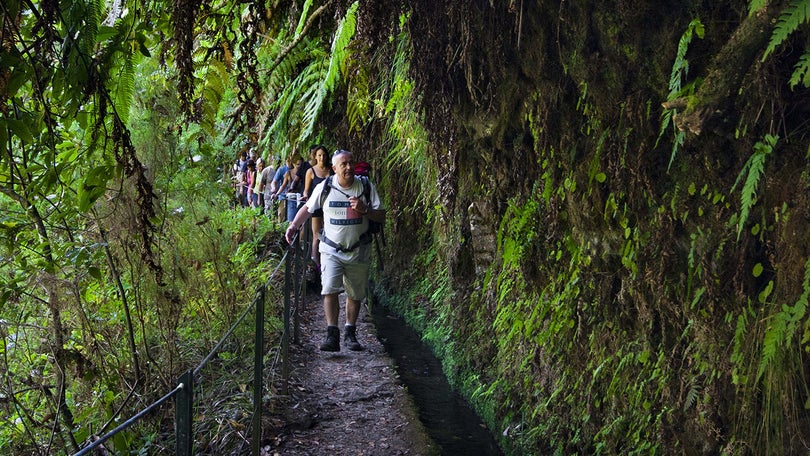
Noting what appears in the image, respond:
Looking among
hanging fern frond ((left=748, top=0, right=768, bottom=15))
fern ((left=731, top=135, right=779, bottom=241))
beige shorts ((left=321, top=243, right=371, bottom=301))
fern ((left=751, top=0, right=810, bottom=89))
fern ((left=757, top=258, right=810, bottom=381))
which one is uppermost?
hanging fern frond ((left=748, top=0, right=768, bottom=15))

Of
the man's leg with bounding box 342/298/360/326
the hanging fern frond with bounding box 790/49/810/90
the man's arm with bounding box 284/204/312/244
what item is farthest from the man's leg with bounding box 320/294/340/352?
the hanging fern frond with bounding box 790/49/810/90

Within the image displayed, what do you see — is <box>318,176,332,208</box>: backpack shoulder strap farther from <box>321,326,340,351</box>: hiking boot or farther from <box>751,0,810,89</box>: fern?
<box>751,0,810,89</box>: fern

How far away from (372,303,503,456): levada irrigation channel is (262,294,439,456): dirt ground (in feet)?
0.46

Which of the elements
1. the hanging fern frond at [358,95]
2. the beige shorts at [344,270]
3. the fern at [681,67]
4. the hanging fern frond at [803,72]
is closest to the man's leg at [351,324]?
the beige shorts at [344,270]

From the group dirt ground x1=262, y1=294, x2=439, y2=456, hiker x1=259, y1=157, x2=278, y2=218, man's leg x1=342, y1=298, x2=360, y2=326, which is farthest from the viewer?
hiker x1=259, y1=157, x2=278, y2=218

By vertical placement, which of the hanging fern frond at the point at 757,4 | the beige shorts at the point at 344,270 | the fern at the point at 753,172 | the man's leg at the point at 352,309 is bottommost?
the man's leg at the point at 352,309

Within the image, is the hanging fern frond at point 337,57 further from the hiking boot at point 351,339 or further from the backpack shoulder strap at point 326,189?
the hiking boot at point 351,339

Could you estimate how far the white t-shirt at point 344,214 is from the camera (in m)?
7.62

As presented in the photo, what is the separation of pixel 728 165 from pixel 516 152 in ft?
6.68

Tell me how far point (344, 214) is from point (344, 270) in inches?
24.3

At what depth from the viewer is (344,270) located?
7875 mm

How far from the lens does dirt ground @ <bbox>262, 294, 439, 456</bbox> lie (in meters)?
5.56

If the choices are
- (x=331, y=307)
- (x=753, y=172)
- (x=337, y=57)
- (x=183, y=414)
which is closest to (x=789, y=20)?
(x=753, y=172)

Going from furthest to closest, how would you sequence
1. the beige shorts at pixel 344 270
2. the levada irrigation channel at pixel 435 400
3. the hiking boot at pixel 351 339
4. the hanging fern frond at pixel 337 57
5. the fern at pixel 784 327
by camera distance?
the hiking boot at pixel 351 339
the beige shorts at pixel 344 270
the hanging fern frond at pixel 337 57
the levada irrigation channel at pixel 435 400
the fern at pixel 784 327
